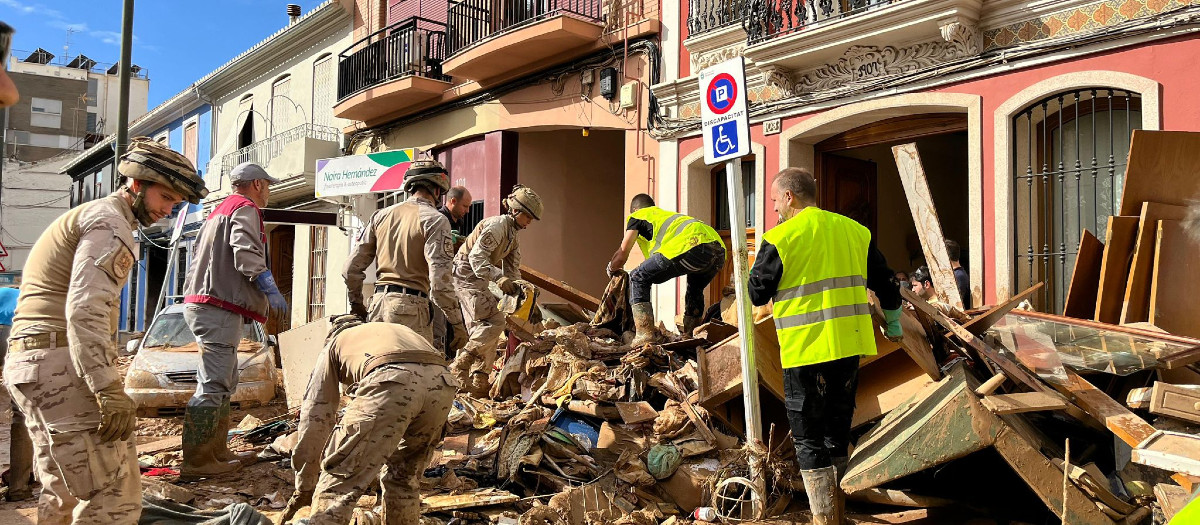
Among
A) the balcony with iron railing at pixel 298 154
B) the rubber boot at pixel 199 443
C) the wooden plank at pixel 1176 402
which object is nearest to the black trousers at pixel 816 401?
the wooden plank at pixel 1176 402

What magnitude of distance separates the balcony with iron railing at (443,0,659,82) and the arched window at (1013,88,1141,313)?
200 inches

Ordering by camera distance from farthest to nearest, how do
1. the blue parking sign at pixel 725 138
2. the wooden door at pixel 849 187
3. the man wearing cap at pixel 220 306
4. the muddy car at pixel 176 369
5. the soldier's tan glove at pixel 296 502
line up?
1. the wooden door at pixel 849 187
2. the muddy car at pixel 176 369
3. the man wearing cap at pixel 220 306
4. the blue parking sign at pixel 725 138
5. the soldier's tan glove at pixel 296 502

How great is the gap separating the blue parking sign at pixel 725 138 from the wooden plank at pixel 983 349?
1527 millimetres

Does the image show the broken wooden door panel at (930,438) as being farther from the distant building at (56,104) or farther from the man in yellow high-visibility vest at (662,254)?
the distant building at (56,104)

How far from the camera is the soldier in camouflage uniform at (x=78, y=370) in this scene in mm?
3059

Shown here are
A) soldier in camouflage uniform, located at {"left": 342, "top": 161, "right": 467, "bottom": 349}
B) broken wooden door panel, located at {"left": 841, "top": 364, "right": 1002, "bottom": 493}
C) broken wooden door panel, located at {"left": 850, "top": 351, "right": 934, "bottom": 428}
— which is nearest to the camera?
broken wooden door panel, located at {"left": 841, "top": 364, "right": 1002, "bottom": 493}

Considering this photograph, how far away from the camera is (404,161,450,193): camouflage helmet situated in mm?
5555

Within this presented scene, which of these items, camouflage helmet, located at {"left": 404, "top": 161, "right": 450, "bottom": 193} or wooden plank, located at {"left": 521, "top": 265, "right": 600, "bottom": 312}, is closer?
camouflage helmet, located at {"left": 404, "top": 161, "right": 450, "bottom": 193}

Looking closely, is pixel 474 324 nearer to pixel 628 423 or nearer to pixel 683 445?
pixel 628 423

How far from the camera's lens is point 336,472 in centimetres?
331

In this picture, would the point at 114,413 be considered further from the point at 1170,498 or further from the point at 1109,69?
the point at 1109,69

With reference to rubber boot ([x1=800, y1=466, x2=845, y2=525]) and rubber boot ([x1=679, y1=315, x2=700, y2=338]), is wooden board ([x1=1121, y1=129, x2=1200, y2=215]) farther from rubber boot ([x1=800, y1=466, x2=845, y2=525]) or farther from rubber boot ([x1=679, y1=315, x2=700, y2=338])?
rubber boot ([x1=679, y1=315, x2=700, y2=338])

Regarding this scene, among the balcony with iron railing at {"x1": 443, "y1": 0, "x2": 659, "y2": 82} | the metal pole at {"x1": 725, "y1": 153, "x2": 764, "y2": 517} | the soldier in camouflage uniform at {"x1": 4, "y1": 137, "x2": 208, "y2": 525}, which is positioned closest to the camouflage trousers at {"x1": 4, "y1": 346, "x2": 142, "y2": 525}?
the soldier in camouflage uniform at {"x1": 4, "y1": 137, "x2": 208, "y2": 525}

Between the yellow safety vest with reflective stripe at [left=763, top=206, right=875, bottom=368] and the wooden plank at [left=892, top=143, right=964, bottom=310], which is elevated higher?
Result: the wooden plank at [left=892, top=143, right=964, bottom=310]
